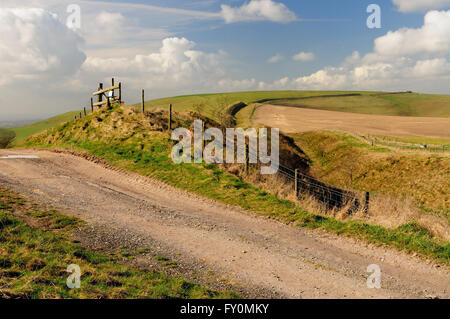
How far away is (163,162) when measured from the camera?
23562 millimetres

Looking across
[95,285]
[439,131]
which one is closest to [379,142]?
[439,131]

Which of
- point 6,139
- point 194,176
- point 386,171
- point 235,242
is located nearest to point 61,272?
point 235,242

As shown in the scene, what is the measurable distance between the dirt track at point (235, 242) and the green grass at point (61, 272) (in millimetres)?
1624

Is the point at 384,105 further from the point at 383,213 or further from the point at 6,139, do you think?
the point at 383,213

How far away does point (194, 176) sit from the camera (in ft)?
70.2

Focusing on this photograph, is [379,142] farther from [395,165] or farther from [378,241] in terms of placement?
[378,241]

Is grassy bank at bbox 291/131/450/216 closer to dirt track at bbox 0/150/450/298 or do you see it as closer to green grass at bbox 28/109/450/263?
green grass at bbox 28/109/450/263

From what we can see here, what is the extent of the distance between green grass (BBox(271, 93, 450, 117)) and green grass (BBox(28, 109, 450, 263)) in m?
109

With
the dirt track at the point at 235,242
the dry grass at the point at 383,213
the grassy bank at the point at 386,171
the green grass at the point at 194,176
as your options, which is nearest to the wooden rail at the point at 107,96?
the green grass at the point at 194,176

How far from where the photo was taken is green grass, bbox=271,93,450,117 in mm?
Answer: 121812

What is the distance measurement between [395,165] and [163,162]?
28015 millimetres

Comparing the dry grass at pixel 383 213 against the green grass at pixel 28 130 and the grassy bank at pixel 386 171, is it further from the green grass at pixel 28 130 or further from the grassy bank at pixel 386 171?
the green grass at pixel 28 130

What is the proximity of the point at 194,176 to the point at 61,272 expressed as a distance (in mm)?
13668

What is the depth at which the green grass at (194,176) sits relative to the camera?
12812 millimetres
